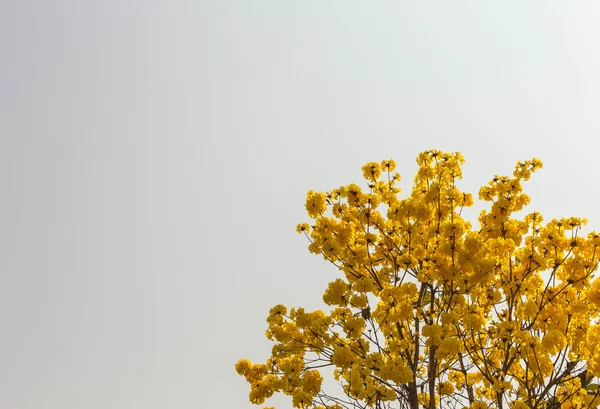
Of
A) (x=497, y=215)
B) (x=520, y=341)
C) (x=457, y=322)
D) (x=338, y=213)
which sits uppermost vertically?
(x=338, y=213)

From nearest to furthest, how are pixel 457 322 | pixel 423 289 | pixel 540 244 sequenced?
1. pixel 457 322
2. pixel 540 244
3. pixel 423 289

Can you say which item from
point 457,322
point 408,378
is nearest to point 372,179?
point 457,322

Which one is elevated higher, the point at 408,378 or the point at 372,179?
the point at 372,179

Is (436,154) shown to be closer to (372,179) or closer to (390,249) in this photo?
(372,179)

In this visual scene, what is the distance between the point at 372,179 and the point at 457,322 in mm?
2031

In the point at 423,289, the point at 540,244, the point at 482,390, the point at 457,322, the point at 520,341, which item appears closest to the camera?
the point at 520,341

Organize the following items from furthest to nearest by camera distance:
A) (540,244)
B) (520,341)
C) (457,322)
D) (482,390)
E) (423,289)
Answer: (482,390) < (423,289) < (540,244) < (457,322) < (520,341)

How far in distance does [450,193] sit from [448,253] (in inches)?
31.3

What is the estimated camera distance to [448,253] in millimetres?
5707

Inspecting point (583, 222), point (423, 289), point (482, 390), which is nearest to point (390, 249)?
point (423, 289)

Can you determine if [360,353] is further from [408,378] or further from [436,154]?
[436,154]

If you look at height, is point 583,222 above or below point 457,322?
above

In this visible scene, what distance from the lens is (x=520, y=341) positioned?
5289 millimetres

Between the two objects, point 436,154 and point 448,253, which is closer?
point 448,253
